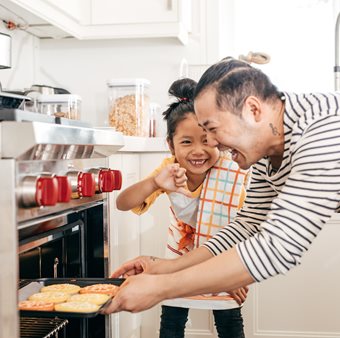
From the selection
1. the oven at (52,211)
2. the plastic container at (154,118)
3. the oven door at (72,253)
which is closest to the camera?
the oven at (52,211)

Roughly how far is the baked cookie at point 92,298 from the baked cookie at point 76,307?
0.02 metres

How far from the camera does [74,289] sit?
1.06 metres

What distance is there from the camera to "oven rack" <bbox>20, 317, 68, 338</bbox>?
1062mm

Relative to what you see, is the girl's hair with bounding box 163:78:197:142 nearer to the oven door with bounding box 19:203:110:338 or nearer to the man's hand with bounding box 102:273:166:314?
the oven door with bounding box 19:203:110:338

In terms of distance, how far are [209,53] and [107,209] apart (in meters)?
1.31

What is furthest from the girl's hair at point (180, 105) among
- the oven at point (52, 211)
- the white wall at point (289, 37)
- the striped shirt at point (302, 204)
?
the white wall at point (289, 37)

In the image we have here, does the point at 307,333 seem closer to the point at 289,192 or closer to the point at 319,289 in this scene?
the point at 319,289

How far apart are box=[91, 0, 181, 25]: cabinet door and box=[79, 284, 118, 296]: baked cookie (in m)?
1.39

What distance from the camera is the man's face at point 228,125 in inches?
41.5

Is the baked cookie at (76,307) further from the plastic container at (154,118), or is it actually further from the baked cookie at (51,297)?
the plastic container at (154,118)

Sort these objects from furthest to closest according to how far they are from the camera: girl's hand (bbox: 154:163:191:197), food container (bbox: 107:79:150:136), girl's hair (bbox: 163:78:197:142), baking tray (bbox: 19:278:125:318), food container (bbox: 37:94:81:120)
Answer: food container (bbox: 107:79:150:136) → food container (bbox: 37:94:81:120) → girl's hair (bbox: 163:78:197:142) → girl's hand (bbox: 154:163:191:197) → baking tray (bbox: 19:278:125:318)

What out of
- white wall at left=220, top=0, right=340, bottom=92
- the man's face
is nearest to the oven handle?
the man's face

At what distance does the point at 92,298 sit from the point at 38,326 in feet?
0.53

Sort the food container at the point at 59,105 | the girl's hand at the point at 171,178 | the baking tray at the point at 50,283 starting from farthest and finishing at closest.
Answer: the food container at the point at 59,105 → the girl's hand at the point at 171,178 → the baking tray at the point at 50,283
